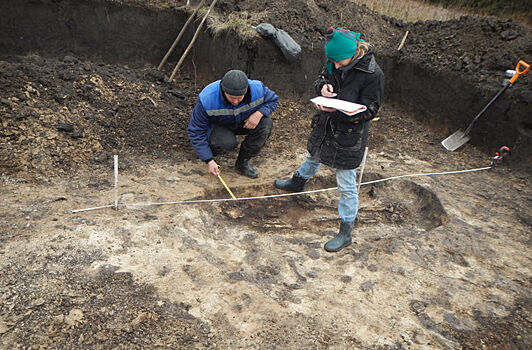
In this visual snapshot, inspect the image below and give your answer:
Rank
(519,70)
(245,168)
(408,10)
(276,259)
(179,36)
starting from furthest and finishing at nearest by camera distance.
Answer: (408,10)
(179,36)
(519,70)
(245,168)
(276,259)

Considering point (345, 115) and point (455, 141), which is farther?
point (455, 141)

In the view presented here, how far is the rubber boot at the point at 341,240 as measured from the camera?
125 inches

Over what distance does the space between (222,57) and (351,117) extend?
3548mm

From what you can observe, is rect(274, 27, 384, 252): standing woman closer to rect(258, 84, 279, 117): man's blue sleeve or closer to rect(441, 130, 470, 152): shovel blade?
rect(258, 84, 279, 117): man's blue sleeve

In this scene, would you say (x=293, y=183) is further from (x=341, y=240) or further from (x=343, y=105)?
(x=343, y=105)

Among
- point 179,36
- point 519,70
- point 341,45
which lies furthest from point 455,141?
point 179,36

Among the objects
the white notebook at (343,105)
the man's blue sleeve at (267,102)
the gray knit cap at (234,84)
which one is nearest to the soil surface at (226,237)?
the man's blue sleeve at (267,102)

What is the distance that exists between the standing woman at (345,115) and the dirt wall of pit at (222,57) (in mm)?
2673

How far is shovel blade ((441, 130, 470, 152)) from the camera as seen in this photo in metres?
5.19

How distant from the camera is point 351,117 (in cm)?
281

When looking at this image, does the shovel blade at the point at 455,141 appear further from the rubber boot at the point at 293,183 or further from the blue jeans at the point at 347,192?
the blue jeans at the point at 347,192

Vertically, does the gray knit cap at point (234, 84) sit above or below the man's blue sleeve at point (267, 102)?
above

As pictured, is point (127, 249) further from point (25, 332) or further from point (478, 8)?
point (478, 8)

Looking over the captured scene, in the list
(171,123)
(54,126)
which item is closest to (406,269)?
(171,123)
